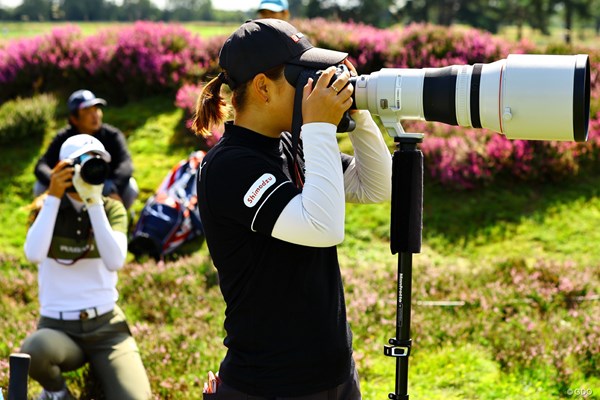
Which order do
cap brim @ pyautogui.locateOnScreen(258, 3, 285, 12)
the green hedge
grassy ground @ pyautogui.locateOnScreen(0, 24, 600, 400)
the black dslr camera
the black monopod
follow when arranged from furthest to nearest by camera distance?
1. the green hedge
2. cap brim @ pyautogui.locateOnScreen(258, 3, 285, 12)
3. grassy ground @ pyautogui.locateOnScreen(0, 24, 600, 400)
4. the black monopod
5. the black dslr camera

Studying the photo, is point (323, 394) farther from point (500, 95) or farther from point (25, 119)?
point (25, 119)

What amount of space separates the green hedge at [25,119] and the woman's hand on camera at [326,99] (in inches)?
333

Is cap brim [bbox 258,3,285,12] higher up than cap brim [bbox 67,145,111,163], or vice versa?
cap brim [bbox 258,3,285,12]

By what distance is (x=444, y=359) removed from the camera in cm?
451

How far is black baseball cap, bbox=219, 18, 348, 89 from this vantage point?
7.61 feet

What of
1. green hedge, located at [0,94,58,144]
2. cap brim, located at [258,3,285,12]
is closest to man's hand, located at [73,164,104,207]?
cap brim, located at [258,3,285,12]

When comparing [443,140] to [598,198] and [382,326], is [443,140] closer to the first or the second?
[598,198]

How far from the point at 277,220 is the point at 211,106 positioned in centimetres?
57

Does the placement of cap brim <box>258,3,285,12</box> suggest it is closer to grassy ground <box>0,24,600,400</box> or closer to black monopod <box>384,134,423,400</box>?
grassy ground <box>0,24,600,400</box>

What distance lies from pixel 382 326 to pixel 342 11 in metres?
39.8

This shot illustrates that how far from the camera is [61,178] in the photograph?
408 cm

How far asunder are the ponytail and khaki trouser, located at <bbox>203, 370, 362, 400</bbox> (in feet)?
2.91

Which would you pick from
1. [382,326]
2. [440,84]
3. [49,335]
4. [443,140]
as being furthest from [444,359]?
[443,140]

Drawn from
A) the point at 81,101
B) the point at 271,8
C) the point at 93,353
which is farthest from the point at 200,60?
the point at 93,353
